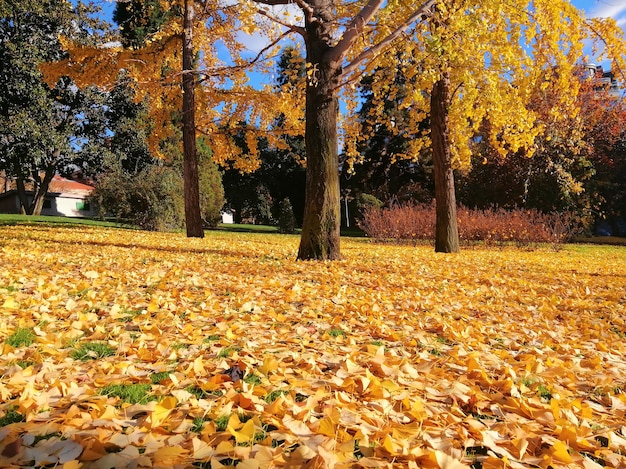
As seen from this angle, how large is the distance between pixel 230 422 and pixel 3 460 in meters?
0.79

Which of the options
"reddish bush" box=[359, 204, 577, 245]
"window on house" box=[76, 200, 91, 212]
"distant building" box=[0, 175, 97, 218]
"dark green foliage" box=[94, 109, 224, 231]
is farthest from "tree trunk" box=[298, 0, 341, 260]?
"window on house" box=[76, 200, 91, 212]

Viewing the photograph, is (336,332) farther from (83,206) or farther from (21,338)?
(83,206)

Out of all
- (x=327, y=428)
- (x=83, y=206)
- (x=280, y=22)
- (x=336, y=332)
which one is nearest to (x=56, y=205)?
(x=83, y=206)

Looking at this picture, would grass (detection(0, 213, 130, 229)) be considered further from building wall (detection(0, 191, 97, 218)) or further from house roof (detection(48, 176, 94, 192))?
house roof (detection(48, 176, 94, 192))

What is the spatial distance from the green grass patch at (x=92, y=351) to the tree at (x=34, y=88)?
22722 mm

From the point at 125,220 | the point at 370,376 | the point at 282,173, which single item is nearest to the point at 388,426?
the point at 370,376

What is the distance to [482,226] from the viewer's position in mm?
15461

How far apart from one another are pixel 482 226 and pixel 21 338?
14.5 meters

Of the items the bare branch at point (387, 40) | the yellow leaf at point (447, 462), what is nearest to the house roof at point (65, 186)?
the bare branch at point (387, 40)

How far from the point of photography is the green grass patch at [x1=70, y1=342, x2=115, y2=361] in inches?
114

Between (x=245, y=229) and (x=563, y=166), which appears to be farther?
(x=245, y=229)

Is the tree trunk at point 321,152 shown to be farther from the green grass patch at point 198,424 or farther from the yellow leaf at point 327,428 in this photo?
the yellow leaf at point 327,428

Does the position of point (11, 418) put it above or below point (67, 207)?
below

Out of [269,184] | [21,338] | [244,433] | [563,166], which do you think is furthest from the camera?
[269,184]
